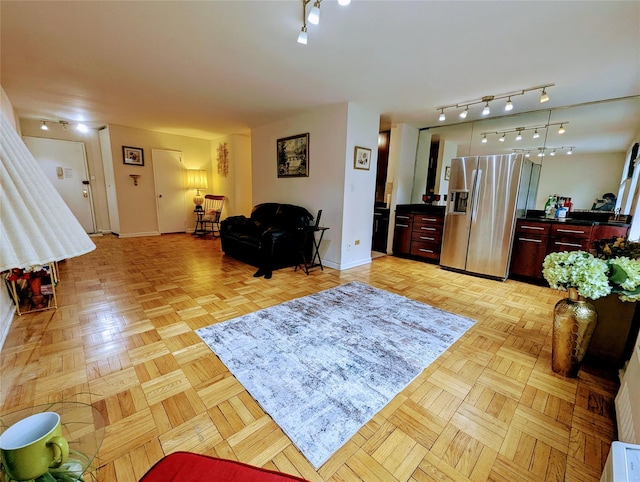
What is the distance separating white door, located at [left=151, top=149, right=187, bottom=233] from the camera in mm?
6000

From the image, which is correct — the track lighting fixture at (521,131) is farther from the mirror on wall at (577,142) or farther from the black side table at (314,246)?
the black side table at (314,246)

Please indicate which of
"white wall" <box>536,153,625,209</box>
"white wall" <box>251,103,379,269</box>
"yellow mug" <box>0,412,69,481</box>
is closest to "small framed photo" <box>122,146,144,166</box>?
"white wall" <box>251,103,379,269</box>

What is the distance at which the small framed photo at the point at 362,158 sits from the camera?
3769 millimetres

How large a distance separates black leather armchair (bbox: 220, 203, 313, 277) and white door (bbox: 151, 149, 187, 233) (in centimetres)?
272

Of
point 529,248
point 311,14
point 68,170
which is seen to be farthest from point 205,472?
point 68,170

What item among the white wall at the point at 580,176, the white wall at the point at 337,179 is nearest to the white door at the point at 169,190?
the white wall at the point at 337,179

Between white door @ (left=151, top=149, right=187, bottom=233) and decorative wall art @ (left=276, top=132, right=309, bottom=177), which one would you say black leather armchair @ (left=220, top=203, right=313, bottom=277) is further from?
white door @ (left=151, top=149, right=187, bottom=233)

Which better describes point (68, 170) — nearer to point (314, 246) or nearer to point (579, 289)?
point (314, 246)

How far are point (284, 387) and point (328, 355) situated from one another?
1.36 feet

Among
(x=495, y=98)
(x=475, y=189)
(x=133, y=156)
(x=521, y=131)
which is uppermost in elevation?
(x=495, y=98)

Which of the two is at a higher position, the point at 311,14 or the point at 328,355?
the point at 311,14

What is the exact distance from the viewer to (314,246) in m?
4.25

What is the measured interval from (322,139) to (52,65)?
300 cm

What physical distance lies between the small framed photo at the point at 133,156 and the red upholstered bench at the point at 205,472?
6.41 metres
